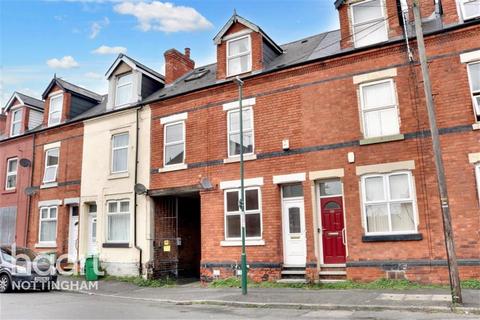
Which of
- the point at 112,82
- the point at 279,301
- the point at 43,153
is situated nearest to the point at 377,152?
the point at 279,301

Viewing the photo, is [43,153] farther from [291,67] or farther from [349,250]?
[349,250]

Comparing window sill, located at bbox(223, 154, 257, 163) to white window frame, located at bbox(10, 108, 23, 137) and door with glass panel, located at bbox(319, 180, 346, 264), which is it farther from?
white window frame, located at bbox(10, 108, 23, 137)

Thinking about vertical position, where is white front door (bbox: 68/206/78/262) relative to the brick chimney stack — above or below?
below

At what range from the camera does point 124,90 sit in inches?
773

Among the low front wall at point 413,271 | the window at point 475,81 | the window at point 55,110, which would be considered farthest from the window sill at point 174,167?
the window at point 475,81

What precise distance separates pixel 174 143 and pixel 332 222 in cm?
722

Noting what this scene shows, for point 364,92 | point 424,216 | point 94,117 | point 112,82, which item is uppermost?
point 112,82

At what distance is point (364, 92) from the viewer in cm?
1346

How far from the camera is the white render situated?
56.2ft

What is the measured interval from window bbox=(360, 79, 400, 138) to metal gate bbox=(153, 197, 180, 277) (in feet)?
29.3

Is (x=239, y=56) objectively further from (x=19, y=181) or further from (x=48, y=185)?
(x=19, y=181)

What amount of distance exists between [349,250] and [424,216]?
241 centimetres

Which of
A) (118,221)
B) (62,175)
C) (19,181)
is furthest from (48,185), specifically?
(118,221)

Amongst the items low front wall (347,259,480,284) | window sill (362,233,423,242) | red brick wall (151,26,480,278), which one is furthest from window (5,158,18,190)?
window sill (362,233,423,242)
